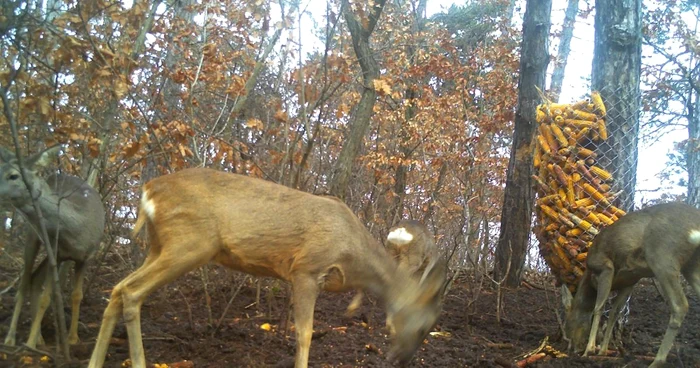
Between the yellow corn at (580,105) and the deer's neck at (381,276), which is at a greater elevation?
the yellow corn at (580,105)

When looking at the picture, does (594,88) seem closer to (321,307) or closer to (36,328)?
(321,307)

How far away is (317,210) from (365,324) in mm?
2628

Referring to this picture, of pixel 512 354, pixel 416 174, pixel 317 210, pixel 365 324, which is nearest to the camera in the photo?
pixel 317 210

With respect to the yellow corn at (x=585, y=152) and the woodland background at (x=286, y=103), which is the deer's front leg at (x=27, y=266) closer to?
the woodland background at (x=286, y=103)

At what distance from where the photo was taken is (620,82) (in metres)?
7.73

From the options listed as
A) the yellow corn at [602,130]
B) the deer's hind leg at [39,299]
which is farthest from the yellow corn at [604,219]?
the deer's hind leg at [39,299]

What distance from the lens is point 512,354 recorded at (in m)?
6.72

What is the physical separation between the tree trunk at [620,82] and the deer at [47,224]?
16.9 ft

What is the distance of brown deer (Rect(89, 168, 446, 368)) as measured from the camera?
15.7ft

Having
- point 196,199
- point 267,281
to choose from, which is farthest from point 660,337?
point 196,199

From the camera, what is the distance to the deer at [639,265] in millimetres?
6141

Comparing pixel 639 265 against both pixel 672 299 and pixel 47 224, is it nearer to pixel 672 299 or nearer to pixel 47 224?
pixel 672 299

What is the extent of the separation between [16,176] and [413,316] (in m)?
3.46

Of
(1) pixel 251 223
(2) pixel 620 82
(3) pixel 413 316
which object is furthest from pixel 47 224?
(2) pixel 620 82
